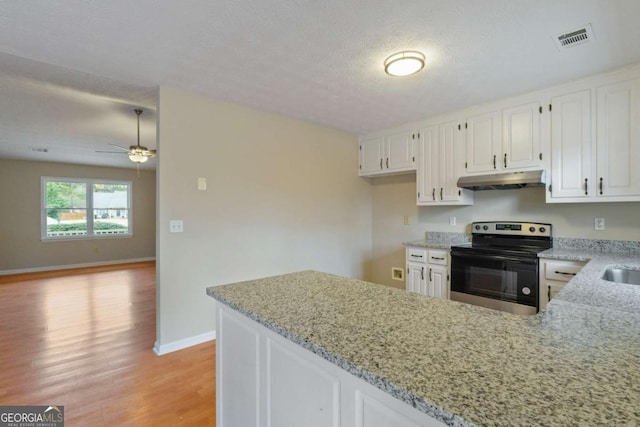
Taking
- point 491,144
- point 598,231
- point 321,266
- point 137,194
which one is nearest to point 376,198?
point 321,266

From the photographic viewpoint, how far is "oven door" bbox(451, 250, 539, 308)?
2.55 m

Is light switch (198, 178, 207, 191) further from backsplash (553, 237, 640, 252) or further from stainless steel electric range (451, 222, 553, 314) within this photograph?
backsplash (553, 237, 640, 252)

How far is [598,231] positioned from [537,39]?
188 cm

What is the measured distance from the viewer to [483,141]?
123 inches

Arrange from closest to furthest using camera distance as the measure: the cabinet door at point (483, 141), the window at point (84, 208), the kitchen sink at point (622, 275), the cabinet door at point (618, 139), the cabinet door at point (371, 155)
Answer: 1. the kitchen sink at point (622, 275)
2. the cabinet door at point (618, 139)
3. the cabinet door at point (483, 141)
4. the cabinet door at point (371, 155)
5. the window at point (84, 208)

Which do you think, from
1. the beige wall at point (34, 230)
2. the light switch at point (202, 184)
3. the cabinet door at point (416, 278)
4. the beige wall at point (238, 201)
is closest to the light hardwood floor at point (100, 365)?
the beige wall at point (238, 201)

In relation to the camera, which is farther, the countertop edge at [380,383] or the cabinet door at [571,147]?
the cabinet door at [571,147]

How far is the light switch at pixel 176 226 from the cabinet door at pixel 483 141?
118 inches

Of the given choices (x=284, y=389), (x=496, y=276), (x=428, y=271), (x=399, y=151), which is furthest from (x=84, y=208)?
(x=496, y=276)

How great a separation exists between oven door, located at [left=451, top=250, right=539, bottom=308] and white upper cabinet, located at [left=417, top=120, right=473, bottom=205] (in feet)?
2.34

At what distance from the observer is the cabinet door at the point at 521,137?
2787mm

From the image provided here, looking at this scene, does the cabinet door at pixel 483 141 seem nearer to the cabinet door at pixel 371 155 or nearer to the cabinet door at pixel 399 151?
the cabinet door at pixel 399 151

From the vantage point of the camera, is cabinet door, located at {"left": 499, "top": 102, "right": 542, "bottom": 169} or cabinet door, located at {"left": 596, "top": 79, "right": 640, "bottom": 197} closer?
cabinet door, located at {"left": 596, "top": 79, "right": 640, "bottom": 197}

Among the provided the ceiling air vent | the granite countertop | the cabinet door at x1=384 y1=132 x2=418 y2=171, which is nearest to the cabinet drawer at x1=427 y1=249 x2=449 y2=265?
the cabinet door at x1=384 y1=132 x2=418 y2=171
